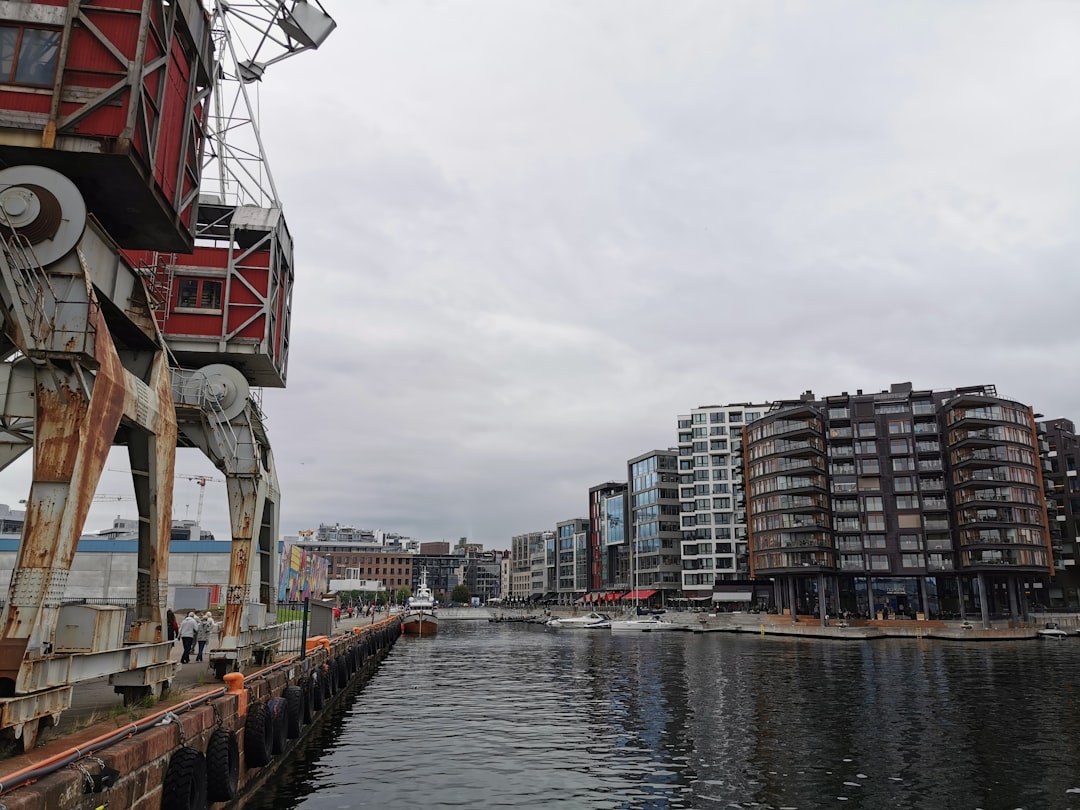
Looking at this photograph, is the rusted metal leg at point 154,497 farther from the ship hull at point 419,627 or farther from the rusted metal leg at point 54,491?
the ship hull at point 419,627

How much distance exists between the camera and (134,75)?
16531mm

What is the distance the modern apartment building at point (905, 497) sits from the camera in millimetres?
99562

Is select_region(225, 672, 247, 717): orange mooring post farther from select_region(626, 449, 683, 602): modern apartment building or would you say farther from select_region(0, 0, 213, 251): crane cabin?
select_region(626, 449, 683, 602): modern apartment building

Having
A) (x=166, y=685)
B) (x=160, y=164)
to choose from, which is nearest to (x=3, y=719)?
(x=166, y=685)

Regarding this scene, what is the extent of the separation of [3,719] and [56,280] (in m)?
7.65

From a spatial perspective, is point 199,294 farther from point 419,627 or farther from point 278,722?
point 419,627

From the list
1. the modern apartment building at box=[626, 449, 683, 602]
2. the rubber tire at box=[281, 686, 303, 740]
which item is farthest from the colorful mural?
the modern apartment building at box=[626, 449, 683, 602]

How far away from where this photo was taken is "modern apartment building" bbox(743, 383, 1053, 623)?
99.6 metres

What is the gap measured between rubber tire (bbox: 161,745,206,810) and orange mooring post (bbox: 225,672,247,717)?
434cm

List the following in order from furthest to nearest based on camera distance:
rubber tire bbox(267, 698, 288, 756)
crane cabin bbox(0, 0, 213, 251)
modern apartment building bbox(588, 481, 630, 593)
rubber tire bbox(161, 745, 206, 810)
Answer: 1. modern apartment building bbox(588, 481, 630, 593)
2. rubber tire bbox(267, 698, 288, 756)
3. crane cabin bbox(0, 0, 213, 251)
4. rubber tire bbox(161, 745, 206, 810)

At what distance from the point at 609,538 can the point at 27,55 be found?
168730 mm

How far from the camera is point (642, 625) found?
105 metres

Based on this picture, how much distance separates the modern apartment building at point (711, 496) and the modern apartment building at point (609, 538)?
19.0 meters

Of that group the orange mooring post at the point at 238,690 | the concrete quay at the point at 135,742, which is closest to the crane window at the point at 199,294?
the concrete quay at the point at 135,742
